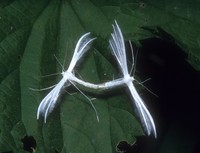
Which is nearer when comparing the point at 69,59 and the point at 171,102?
the point at 69,59

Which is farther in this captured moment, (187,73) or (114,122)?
(187,73)

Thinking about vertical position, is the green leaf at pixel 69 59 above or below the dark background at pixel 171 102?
above

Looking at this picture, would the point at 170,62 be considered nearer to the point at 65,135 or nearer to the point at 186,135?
the point at 186,135

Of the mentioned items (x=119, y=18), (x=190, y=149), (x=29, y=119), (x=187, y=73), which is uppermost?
(x=119, y=18)

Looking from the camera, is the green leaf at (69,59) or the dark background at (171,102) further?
the dark background at (171,102)

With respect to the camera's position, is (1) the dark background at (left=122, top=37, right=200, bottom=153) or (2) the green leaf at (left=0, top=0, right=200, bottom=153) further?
(1) the dark background at (left=122, top=37, right=200, bottom=153)

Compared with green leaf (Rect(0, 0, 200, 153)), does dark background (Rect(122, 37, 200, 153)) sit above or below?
below

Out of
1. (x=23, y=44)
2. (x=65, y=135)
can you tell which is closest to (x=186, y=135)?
(x=65, y=135)

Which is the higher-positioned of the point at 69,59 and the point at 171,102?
the point at 69,59
